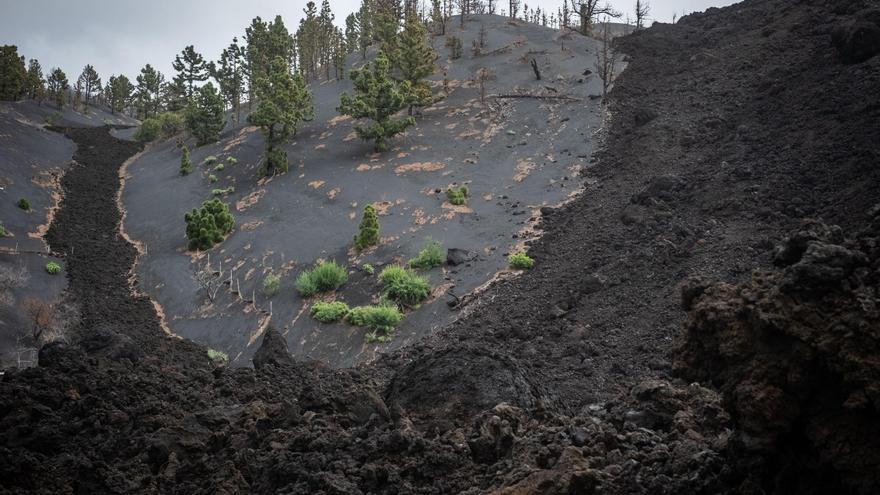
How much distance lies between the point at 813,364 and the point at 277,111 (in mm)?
37908

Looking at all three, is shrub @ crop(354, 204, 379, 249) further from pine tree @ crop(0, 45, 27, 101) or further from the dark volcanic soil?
pine tree @ crop(0, 45, 27, 101)

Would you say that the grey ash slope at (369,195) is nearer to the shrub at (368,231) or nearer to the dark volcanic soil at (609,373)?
the shrub at (368,231)

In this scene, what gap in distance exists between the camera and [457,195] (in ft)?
96.6

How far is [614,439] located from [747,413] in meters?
1.80

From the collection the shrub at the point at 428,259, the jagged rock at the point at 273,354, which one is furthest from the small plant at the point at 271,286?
the jagged rock at the point at 273,354

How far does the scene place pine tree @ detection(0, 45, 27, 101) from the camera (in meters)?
63.7

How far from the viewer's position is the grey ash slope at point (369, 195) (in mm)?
23859

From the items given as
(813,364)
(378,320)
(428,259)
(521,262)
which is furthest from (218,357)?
(813,364)

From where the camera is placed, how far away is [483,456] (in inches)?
267

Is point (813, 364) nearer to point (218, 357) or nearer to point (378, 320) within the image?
point (378, 320)

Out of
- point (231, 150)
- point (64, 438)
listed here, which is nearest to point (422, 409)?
point (64, 438)

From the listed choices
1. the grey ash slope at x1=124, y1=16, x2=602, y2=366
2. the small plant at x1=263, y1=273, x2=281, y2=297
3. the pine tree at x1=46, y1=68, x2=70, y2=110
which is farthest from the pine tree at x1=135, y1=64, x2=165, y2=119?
the small plant at x1=263, y1=273, x2=281, y2=297

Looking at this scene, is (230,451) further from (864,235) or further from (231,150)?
(231,150)

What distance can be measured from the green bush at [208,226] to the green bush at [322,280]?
29.8 ft
